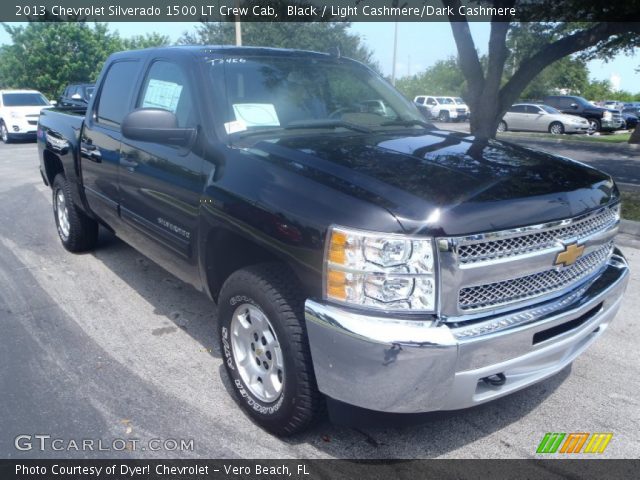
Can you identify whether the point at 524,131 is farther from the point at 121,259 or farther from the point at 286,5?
the point at 121,259

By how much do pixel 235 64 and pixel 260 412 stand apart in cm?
220

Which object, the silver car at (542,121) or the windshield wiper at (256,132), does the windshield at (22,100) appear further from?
the silver car at (542,121)

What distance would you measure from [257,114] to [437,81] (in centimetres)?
5775

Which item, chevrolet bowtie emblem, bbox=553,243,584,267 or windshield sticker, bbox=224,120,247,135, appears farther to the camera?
windshield sticker, bbox=224,120,247,135

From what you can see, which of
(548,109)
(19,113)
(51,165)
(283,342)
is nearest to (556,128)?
(548,109)

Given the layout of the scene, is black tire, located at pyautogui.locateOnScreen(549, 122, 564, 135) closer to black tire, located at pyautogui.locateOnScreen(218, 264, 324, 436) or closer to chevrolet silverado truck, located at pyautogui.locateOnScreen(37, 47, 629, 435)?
chevrolet silverado truck, located at pyautogui.locateOnScreen(37, 47, 629, 435)

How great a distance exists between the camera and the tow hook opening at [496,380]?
251cm

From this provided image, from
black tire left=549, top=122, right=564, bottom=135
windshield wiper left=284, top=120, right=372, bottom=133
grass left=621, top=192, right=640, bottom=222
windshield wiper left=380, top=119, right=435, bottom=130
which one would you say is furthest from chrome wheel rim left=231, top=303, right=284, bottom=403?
black tire left=549, top=122, right=564, bottom=135

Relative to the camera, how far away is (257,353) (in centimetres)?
294

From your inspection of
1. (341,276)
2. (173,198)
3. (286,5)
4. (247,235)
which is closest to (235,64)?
(173,198)

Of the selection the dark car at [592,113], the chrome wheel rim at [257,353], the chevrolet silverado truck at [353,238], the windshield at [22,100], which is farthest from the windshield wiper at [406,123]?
the dark car at [592,113]

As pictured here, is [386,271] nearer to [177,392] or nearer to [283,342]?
[283,342]

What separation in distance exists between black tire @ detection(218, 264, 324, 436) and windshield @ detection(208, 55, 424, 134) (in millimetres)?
1057

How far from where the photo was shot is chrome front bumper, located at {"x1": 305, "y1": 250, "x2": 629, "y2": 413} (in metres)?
2.24
